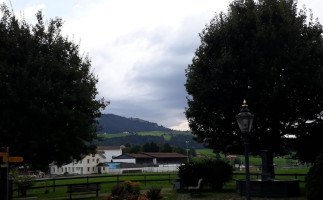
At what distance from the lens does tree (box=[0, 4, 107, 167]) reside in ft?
55.6

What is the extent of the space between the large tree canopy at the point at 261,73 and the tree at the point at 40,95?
299 inches

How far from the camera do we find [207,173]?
22.5 m

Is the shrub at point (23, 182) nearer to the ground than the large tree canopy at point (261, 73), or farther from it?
nearer to the ground

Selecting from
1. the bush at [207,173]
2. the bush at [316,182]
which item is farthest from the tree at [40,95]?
the bush at [316,182]

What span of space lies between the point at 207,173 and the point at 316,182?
891 centimetres

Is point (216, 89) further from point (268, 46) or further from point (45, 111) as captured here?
point (45, 111)

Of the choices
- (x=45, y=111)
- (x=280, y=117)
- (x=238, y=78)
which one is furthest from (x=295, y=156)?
(x=45, y=111)

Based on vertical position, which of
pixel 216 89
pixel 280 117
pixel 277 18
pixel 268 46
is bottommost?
pixel 280 117

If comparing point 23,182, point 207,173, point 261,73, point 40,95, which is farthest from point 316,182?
point 23,182

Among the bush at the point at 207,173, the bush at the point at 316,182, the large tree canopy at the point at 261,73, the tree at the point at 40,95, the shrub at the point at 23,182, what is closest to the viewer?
the bush at the point at 316,182

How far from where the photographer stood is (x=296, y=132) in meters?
22.6

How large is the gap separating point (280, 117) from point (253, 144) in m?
2.82

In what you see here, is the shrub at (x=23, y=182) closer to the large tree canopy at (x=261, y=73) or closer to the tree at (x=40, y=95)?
the tree at (x=40, y=95)

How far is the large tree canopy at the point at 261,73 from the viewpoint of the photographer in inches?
813
